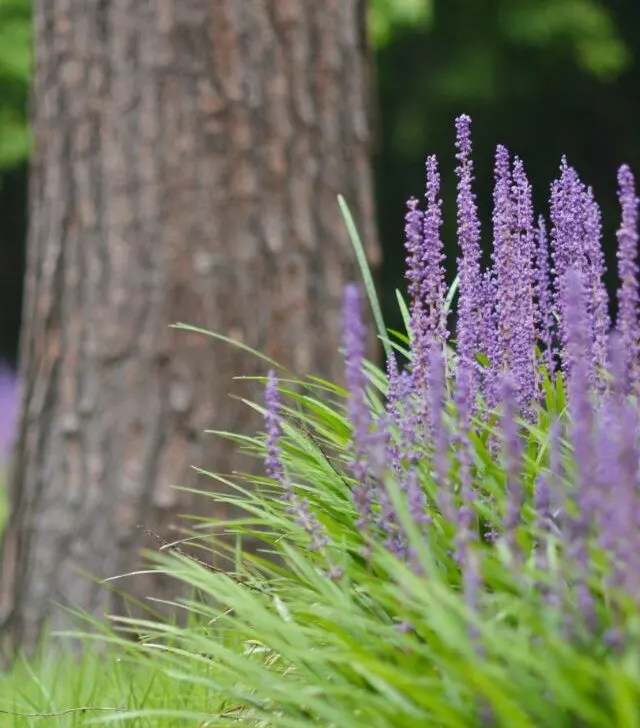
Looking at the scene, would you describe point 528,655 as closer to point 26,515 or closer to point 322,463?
point 322,463

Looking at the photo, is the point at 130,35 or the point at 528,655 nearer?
the point at 528,655

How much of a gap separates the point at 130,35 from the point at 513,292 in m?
2.18

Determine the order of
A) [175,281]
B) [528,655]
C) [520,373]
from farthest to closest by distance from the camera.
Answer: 1. [175,281]
2. [520,373]
3. [528,655]

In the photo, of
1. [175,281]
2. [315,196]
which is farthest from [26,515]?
[315,196]

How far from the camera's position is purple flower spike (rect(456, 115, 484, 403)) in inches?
79.0

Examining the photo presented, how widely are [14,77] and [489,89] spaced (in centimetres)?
461

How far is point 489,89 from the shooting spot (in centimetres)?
1231

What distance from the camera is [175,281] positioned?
3.78m

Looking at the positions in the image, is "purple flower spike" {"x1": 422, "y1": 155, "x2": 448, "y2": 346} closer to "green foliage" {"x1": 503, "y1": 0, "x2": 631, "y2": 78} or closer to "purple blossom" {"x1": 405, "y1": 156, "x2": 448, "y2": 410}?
"purple blossom" {"x1": 405, "y1": 156, "x2": 448, "y2": 410}

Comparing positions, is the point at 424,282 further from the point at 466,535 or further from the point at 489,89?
the point at 489,89

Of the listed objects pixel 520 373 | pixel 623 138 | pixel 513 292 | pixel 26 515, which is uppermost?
pixel 623 138

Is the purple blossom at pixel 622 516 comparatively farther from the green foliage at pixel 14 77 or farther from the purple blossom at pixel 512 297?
the green foliage at pixel 14 77

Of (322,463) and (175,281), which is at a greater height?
(175,281)

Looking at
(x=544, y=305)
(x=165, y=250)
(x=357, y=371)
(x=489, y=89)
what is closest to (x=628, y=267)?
(x=357, y=371)
